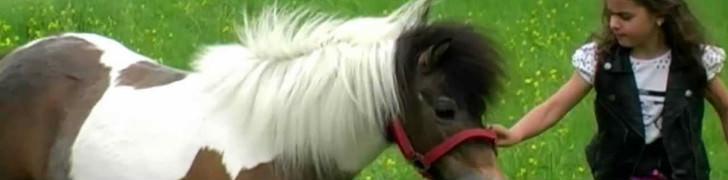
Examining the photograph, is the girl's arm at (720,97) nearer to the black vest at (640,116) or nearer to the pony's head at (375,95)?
the black vest at (640,116)

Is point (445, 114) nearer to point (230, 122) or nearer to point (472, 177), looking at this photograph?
point (472, 177)

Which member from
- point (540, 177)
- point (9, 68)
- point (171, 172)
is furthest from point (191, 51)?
point (171, 172)

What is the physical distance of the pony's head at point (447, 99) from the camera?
16.4ft

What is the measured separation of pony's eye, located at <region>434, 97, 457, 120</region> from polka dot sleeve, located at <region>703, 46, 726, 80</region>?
3.94 feet

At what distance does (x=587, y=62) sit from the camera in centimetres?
597

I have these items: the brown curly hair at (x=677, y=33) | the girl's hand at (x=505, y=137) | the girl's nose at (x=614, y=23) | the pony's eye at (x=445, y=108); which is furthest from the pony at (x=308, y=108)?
the brown curly hair at (x=677, y=33)

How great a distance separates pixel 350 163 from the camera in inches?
205

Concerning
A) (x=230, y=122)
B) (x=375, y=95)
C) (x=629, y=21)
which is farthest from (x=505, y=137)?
(x=230, y=122)

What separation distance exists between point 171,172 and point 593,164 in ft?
5.32

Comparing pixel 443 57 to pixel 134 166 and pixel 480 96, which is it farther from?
pixel 134 166

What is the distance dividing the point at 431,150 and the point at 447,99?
0.16 metres

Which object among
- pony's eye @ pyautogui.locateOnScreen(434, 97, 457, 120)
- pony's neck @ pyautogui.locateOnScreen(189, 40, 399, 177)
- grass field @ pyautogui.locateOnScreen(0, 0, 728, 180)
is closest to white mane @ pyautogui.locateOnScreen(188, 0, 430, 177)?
pony's neck @ pyautogui.locateOnScreen(189, 40, 399, 177)

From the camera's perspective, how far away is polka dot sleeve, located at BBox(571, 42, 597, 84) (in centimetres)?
595

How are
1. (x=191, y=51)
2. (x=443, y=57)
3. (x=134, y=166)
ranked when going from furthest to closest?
(x=191, y=51) < (x=134, y=166) < (x=443, y=57)
